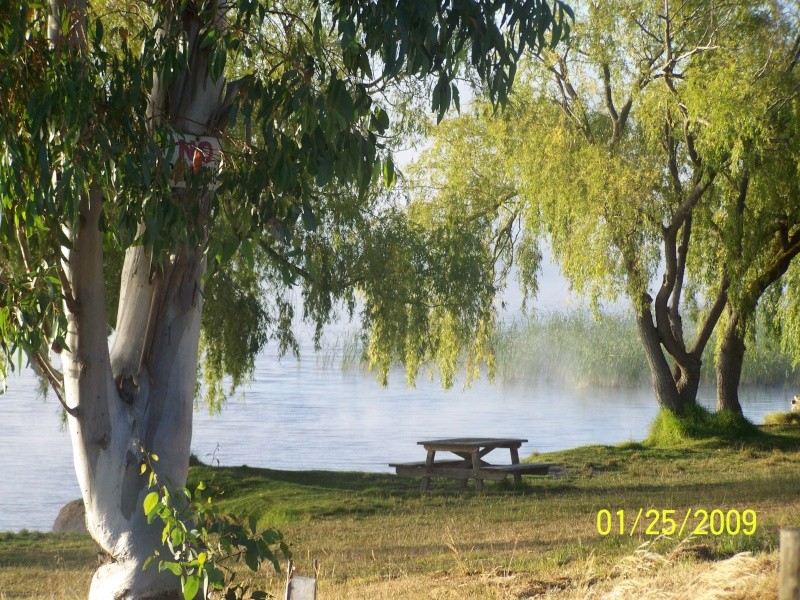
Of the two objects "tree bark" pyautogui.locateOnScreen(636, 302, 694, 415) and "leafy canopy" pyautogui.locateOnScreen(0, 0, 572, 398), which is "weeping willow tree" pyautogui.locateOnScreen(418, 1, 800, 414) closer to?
"tree bark" pyautogui.locateOnScreen(636, 302, 694, 415)

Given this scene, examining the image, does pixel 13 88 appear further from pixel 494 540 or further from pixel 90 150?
pixel 494 540

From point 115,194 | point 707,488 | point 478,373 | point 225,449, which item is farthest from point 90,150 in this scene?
point 225,449

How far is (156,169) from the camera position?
4594 mm

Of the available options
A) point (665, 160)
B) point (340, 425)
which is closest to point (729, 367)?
point (665, 160)

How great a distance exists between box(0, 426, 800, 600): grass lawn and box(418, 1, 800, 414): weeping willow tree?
2534 millimetres

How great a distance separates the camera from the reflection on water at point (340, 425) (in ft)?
57.4

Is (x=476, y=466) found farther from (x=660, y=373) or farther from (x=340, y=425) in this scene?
(x=340, y=425)

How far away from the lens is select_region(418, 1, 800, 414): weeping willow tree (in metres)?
13.8

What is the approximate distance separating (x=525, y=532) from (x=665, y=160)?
8640 mm

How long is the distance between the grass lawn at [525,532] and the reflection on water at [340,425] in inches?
69.5

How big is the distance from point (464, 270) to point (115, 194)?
27.5 feet

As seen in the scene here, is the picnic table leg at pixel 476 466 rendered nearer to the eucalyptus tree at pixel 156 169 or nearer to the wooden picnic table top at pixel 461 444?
the wooden picnic table top at pixel 461 444
